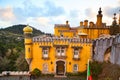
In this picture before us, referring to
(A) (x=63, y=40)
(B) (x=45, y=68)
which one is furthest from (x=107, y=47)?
(B) (x=45, y=68)

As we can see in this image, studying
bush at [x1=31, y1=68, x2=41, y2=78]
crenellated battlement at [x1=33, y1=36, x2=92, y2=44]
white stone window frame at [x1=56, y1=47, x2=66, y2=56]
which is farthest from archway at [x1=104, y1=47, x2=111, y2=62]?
bush at [x1=31, y1=68, x2=41, y2=78]

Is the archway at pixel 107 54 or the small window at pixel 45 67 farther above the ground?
the archway at pixel 107 54

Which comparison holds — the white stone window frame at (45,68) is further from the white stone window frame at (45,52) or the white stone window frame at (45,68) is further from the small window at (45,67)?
the white stone window frame at (45,52)

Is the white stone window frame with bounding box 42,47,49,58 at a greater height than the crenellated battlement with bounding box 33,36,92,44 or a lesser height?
lesser

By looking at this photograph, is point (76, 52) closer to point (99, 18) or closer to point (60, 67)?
point (60, 67)

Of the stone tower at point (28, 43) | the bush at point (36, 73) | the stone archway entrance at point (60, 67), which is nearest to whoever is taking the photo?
the bush at point (36, 73)

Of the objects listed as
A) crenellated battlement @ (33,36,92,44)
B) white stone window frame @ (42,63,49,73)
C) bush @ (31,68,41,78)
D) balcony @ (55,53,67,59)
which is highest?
crenellated battlement @ (33,36,92,44)

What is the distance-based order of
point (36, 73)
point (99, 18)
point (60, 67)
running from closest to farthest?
point (36, 73) → point (60, 67) → point (99, 18)

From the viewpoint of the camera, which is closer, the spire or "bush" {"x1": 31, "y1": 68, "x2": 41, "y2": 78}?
"bush" {"x1": 31, "y1": 68, "x2": 41, "y2": 78}

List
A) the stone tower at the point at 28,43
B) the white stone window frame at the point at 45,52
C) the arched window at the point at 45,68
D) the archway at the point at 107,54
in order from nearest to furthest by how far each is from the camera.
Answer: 1. the archway at the point at 107,54
2. the stone tower at the point at 28,43
3. the arched window at the point at 45,68
4. the white stone window frame at the point at 45,52

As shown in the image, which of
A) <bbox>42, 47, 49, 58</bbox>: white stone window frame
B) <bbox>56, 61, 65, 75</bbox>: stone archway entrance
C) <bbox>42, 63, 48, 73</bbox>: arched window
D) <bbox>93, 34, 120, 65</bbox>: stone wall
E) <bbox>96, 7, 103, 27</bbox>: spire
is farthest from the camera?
<bbox>96, 7, 103, 27</bbox>: spire

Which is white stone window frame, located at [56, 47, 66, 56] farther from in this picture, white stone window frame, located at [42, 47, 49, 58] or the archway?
the archway

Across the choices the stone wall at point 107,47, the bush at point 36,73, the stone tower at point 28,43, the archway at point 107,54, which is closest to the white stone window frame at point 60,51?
the bush at point 36,73

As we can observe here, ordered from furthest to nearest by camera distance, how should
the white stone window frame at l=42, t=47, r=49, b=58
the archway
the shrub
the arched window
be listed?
the white stone window frame at l=42, t=47, r=49, b=58
the arched window
the archway
the shrub
